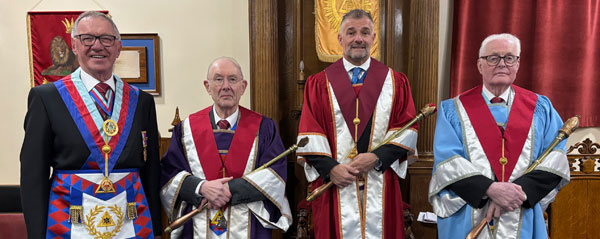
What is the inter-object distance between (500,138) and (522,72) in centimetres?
194

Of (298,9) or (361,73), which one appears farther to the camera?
(298,9)

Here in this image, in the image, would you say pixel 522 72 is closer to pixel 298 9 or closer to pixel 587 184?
pixel 587 184

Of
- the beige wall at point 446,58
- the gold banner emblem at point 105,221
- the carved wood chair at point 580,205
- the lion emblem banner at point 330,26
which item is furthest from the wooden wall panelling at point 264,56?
the carved wood chair at point 580,205

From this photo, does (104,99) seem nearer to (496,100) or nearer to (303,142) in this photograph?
(303,142)

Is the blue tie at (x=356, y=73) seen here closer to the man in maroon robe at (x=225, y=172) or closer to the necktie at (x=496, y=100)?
the man in maroon robe at (x=225, y=172)

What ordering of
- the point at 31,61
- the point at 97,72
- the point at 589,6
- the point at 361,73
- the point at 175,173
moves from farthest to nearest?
the point at 31,61 → the point at 589,6 → the point at 361,73 → the point at 175,173 → the point at 97,72

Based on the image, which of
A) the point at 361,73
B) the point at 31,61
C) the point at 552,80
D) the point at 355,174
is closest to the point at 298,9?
the point at 361,73

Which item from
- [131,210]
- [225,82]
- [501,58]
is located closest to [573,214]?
[501,58]

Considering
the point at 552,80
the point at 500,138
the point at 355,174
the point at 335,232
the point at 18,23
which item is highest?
the point at 18,23

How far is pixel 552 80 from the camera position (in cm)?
383

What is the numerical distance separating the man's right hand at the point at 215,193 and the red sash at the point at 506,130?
1.48m

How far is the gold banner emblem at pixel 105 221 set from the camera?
1987 mm

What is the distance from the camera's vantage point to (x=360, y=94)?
2.55 metres

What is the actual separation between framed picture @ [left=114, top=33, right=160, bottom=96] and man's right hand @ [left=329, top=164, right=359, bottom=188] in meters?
2.56
